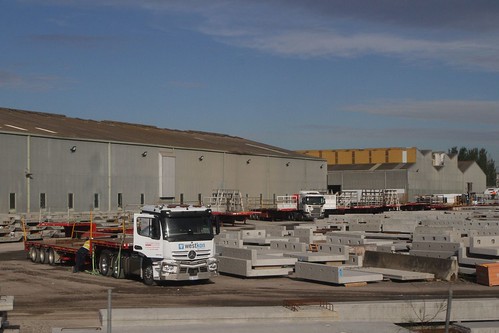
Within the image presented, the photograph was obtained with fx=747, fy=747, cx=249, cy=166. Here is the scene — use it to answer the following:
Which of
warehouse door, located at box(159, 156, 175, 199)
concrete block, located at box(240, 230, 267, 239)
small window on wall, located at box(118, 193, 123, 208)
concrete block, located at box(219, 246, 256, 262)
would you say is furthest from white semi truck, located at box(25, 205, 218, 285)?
warehouse door, located at box(159, 156, 175, 199)

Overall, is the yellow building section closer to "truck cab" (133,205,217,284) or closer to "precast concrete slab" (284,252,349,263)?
"precast concrete slab" (284,252,349,263)

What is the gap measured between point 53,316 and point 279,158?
2333 inches

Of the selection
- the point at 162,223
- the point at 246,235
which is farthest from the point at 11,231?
the point at 162,223

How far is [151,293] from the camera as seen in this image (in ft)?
67.1

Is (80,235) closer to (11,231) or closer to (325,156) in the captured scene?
(11,231)

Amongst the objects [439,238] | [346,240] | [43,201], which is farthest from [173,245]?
[43,201]

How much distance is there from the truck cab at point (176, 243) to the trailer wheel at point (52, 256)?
7.03m

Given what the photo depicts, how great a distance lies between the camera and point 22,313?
16828 millimetres

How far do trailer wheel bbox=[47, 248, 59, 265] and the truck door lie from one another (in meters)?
6.79

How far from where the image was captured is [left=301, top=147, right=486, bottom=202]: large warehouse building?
97500mm

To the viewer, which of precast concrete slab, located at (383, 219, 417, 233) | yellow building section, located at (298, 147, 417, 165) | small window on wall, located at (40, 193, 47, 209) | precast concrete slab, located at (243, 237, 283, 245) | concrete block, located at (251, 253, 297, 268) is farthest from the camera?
yellow building section, located at (298, 147, 417, 165)

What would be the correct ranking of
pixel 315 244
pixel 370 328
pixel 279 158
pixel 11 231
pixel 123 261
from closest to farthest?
pixel 370 328 → pixel 123 261 → pixel 315 244 → pixel 11 231 → pixel 279 158

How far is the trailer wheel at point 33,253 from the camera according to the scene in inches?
1159

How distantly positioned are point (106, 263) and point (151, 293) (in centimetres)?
472
